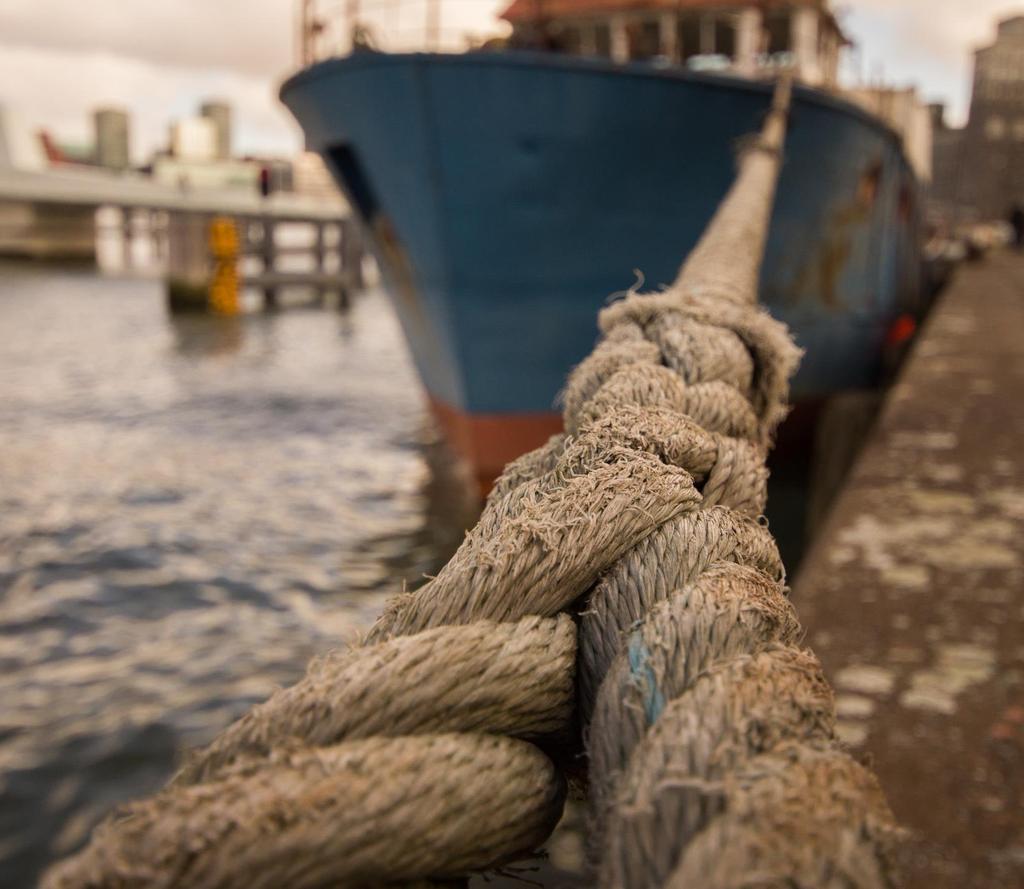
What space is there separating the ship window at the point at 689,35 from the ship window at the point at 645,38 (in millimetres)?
179

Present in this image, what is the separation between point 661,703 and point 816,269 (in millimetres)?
6698

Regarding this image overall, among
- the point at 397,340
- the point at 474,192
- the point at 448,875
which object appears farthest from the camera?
the point at 397,340

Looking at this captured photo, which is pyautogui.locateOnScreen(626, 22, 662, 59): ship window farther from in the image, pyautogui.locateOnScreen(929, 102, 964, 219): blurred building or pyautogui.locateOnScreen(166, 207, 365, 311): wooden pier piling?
pyautogui.locateOnScreen(929, 102, 964, 219): blurred building

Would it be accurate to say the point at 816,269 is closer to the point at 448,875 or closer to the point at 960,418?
the point at 960,418

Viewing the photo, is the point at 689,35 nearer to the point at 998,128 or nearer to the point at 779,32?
the point at 779,32

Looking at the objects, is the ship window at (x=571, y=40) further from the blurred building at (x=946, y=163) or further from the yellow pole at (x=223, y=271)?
the blurred building at (x=946, y=163)

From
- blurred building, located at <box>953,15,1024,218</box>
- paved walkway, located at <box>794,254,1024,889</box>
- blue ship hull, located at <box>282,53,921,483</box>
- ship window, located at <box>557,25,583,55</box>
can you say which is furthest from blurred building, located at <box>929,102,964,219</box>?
paved walkway, located at <box>794,254,1024,889</box>

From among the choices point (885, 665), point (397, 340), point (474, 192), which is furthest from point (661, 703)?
point (397, 340)

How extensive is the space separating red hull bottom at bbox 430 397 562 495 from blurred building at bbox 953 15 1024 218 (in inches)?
1344

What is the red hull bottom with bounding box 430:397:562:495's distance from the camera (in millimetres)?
6211

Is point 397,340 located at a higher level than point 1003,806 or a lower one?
lower

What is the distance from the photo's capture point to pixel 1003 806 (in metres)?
1.72

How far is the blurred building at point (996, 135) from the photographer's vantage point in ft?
117

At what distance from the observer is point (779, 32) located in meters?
7.44
